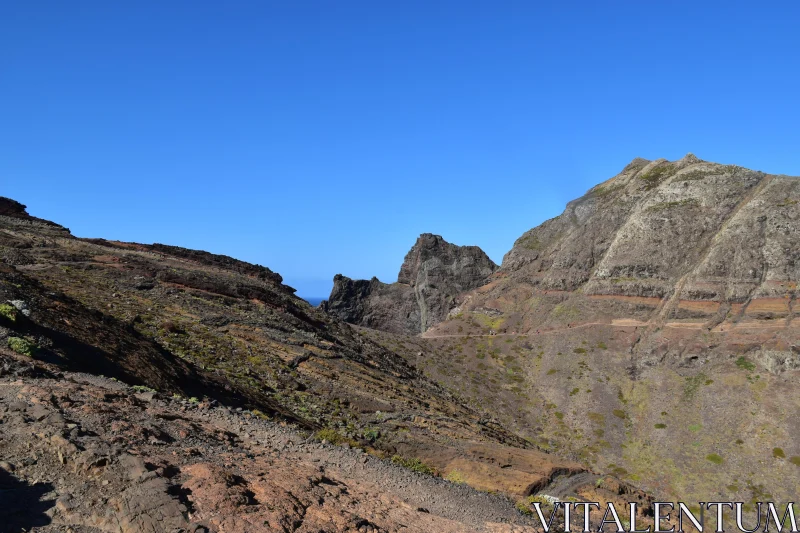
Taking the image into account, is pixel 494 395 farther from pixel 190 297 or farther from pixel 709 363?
pixel 190 297

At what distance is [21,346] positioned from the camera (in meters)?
17.6

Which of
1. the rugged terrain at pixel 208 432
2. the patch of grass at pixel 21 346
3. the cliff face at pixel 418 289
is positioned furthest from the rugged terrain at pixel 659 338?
the patch of grass at pixel 21 346

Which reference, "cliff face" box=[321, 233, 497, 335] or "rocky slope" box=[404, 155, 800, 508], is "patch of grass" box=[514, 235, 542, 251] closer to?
"rocky slope" box=[404, 155, 800, 508]

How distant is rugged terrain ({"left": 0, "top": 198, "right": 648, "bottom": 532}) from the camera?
35.6 ft

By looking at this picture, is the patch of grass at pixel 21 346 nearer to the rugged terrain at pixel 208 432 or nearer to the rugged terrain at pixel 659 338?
the rugged terrain at pixel 208 432

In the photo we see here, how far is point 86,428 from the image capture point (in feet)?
41.6

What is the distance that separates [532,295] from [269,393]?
67.5m

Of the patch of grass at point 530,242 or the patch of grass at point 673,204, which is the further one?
the patch of grass at point 530,242

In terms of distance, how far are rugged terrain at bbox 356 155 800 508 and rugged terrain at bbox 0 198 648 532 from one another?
27.1m

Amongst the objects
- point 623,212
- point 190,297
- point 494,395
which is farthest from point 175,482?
point 623,212

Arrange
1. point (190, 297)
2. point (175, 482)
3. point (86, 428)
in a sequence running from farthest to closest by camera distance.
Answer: point (190, 297) < point (86, 428) < point (175, 482)

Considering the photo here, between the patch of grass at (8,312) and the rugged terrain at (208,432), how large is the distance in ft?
0.22

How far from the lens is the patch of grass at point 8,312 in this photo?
19.4m

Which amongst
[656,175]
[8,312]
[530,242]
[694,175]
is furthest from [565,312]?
[8,312]
